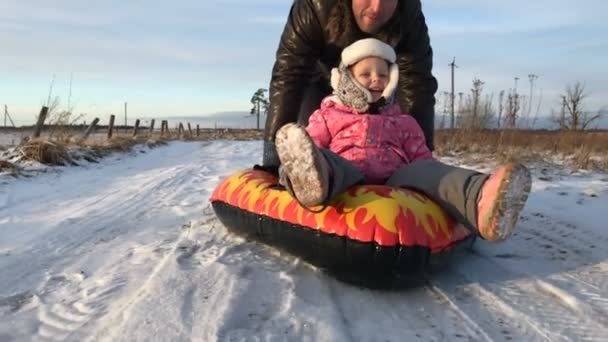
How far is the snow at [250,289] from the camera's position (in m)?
1.78

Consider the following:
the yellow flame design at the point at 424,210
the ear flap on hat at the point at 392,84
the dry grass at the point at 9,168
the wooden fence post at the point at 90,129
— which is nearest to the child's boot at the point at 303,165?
the yellow flame design at the point at 424,210

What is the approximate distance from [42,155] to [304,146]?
5537 millimetres

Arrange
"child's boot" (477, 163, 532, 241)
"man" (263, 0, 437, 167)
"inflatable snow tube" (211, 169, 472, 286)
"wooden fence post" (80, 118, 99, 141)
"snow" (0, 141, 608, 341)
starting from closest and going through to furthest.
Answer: "snow" (0, 141, 608, 341)
"child's boot" (477, 163, 532, 241)
"inflatable snow tube" (211, 169, 472, 286)
"man" (263, 0, 437, 167)
"wooden fence post" (80, 118, 99, 141)

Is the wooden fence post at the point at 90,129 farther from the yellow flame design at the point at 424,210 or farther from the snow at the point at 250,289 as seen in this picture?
the yellow flame design at the point at 424,210

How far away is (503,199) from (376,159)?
94 centimetres

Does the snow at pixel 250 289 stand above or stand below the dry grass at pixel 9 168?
below

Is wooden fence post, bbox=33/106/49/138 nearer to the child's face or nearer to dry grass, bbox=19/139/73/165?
dry grass, bbox=19/139/73/165

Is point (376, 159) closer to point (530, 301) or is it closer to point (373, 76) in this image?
point (373, 76)

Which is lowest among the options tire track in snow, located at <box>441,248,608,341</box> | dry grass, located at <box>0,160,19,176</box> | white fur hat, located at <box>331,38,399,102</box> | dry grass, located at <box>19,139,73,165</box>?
tire track in snow, located at <box>441,248,608,341</box>

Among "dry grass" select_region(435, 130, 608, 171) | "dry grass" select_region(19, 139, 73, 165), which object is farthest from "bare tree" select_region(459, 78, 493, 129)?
"dry grass" select_region(19, 139, 73, 165)

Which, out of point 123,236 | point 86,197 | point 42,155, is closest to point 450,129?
point 42,155

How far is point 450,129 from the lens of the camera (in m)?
11.8

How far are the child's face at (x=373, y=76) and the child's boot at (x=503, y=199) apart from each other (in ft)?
3.27

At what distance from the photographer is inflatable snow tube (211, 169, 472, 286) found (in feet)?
7.19
